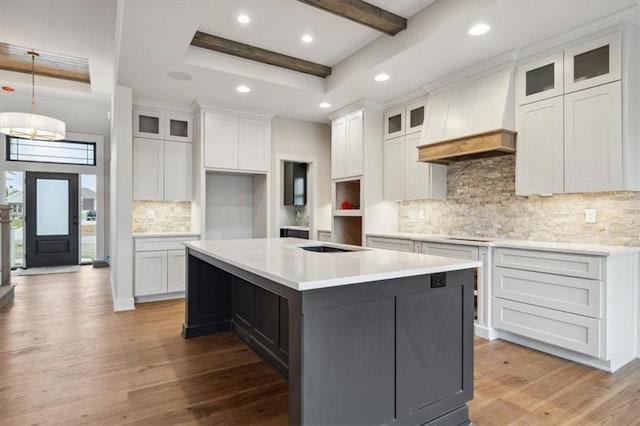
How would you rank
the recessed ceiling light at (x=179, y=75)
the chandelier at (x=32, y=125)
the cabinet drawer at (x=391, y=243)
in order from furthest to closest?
the chandelier at (x=32, y=125), the cabinet drawer at (x=391, y=243), the recessed ceiling light at (x=179, y=75)

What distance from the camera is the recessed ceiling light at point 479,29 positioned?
9.70 feet

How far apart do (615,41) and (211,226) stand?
16.8 ft

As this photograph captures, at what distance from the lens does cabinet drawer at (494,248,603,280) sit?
271 centimetres

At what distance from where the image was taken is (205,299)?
356cm

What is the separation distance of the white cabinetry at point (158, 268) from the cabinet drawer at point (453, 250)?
3089 mm

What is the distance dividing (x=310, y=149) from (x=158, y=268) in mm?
2957

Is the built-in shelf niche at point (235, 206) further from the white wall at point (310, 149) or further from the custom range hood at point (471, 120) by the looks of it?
the custom range hood at point (471, 120)

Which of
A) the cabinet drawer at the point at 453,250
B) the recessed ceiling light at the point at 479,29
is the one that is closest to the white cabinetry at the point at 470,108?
the recessed ceiling light at the point at 479,29

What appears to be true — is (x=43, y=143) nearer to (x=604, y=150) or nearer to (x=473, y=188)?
(x=473, y=188)

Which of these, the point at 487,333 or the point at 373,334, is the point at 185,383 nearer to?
the point at 373,334

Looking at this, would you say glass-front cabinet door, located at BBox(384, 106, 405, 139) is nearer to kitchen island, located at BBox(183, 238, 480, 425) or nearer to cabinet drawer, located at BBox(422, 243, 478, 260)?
cabinet drawer, located at BBox(422, 243, 478, 260)

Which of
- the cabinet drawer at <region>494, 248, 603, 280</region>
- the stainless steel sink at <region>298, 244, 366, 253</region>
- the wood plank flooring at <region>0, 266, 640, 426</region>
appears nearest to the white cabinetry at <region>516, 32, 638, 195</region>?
the cabinet drawer at <region>494, 248, 603, 280</region>

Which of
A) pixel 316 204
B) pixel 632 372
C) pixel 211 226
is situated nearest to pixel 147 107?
→ pixel 211 226

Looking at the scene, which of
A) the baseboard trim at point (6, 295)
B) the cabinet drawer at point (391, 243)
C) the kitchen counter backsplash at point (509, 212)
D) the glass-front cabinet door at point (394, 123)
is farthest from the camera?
A: the glass-front cabinet door at point (394, 123)
